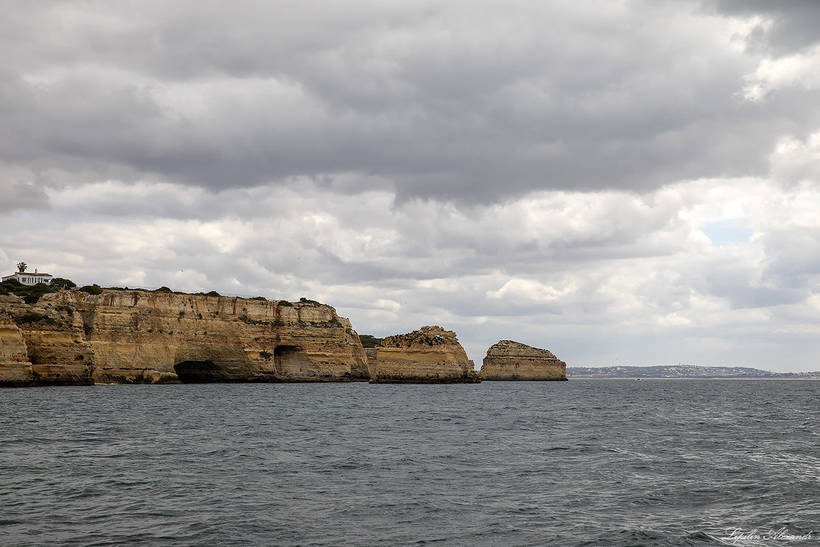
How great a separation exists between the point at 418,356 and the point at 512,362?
211 ft

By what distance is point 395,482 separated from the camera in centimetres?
2333

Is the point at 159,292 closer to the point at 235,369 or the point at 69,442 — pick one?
the point at 235,369

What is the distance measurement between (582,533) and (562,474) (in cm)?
831

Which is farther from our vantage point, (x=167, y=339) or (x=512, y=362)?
(x=512, y=362)

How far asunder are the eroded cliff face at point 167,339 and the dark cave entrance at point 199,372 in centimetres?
15

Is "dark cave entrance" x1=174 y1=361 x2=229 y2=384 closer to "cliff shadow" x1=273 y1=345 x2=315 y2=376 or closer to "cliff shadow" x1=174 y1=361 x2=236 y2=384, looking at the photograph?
"cliff shadow" x1=174 y1=361 x2=236 y2=384

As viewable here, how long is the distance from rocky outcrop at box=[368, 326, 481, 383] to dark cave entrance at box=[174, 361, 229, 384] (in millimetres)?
26707

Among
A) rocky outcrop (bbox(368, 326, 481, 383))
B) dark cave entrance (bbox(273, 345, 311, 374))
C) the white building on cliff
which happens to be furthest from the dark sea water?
the white building on cliff

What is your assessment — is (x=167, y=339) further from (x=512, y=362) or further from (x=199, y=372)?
(x=512, y=362)

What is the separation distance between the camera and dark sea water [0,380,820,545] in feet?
55.8

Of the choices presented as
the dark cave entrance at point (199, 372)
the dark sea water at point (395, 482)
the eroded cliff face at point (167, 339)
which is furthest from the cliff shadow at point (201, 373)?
the dark sea water at point (395, 482)

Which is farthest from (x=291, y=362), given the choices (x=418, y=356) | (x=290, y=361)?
(x=418, y=356)

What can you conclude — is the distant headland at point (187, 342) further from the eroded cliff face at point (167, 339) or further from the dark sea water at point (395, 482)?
the dark sea water at point (395, 482)

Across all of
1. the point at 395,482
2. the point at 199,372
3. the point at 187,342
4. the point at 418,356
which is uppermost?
the point at 187,342
